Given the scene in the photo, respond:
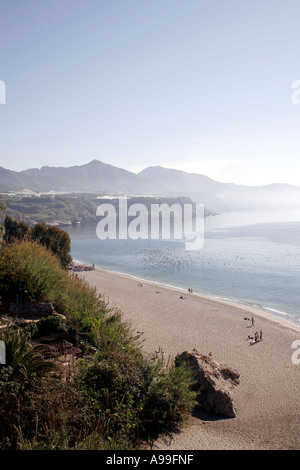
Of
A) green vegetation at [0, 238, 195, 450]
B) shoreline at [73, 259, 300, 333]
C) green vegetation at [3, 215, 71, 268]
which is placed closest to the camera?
green vegetation at [0, 238, 195, 450]

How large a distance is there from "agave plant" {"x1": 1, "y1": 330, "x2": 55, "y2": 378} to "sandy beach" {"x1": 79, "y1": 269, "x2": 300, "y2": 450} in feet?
8.74

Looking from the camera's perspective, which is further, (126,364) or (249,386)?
(249,386)

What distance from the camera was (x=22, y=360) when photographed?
22.2ft

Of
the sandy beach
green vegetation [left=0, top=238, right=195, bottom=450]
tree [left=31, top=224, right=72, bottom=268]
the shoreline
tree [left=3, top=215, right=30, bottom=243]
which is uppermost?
tree [left=3, top=215, right=30, bottom=243]

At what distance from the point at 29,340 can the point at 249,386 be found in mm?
8421

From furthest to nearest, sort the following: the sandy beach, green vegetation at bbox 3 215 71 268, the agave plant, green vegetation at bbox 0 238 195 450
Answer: green vegetation at bbox 3 215 71 268
the sandy beach
the agave plant
green vegetation at bbox 0 238 195 450

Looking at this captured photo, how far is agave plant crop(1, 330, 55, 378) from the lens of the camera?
21.7 feet

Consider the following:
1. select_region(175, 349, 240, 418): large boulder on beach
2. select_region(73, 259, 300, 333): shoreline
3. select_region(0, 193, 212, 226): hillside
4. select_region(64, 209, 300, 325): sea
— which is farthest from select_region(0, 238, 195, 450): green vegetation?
select_region(0, 193, 212, 226): hillside

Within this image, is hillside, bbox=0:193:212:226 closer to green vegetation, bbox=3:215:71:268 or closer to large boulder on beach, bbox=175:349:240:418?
green vegetation, bbox=3:215:71:268

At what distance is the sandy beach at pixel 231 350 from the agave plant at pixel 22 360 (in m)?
2.66

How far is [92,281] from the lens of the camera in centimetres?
3962

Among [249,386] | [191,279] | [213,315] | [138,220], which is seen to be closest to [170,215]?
[138,220]

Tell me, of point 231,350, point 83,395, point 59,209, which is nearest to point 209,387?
point 83,395
